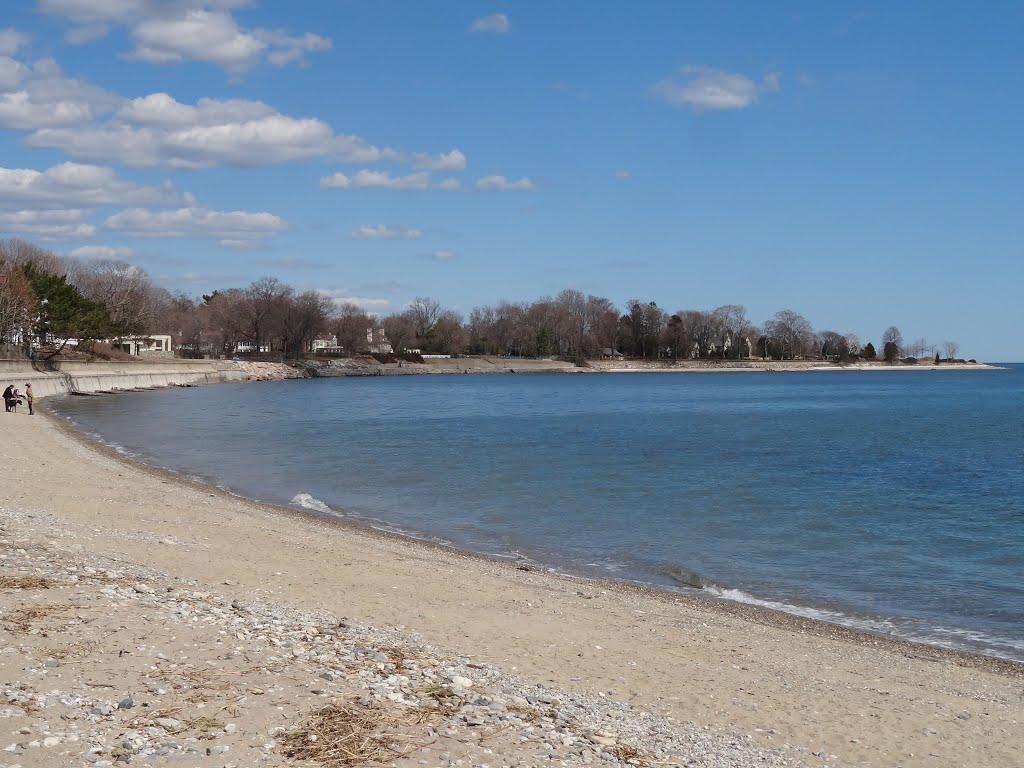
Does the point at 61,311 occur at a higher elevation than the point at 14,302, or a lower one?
lower

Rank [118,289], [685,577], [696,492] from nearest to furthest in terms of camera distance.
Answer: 1. [685,577]
2. [696,492]
3. [118,289]

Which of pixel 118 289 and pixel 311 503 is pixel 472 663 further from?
pixel 118 289

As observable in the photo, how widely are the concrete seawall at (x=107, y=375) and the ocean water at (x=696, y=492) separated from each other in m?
7.87

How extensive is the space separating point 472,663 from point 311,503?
17442 millimetres

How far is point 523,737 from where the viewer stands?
731 centimetres

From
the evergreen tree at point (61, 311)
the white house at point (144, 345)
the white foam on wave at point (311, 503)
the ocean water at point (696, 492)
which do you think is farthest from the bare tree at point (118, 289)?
the white foam on wave at point (311, 503)

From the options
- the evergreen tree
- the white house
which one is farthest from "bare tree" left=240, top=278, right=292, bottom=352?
the evergreen tree

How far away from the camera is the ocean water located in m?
17.2

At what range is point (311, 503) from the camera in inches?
1032

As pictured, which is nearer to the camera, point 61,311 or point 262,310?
point 61,311

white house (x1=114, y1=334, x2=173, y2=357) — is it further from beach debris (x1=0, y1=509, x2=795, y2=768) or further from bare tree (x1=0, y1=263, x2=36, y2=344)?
beach debris (x1=0, y1=509, x2=795, y2=768)

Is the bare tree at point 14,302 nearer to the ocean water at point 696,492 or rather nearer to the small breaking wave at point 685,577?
the ocean water at point 696,492

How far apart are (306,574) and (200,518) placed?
6742mm

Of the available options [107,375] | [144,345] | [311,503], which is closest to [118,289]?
[144,345]
